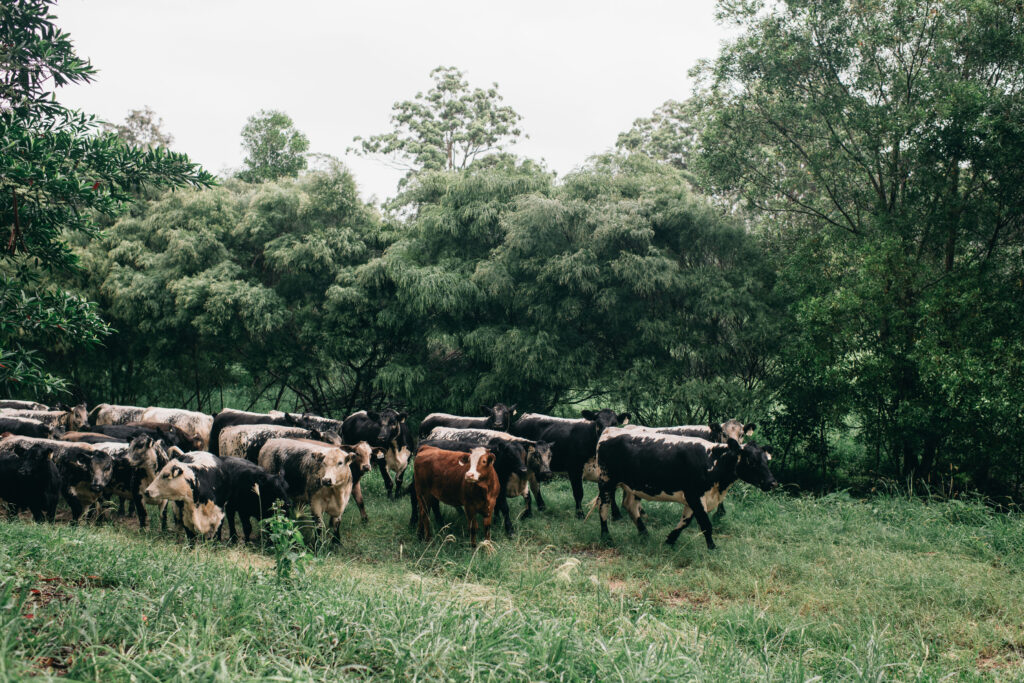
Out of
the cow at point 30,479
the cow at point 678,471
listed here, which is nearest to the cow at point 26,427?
the cow at point 30,479

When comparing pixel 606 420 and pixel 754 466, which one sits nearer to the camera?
pixel 754 466

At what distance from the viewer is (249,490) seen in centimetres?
717

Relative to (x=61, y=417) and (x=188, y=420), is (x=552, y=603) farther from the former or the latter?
(x=61, y=417)

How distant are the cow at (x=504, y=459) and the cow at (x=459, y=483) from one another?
11.7 inches

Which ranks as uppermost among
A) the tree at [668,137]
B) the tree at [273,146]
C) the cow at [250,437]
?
the tree at [668,137]

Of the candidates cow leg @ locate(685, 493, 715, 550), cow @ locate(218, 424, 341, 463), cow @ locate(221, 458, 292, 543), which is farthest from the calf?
cow leg @ locate(685, 493, 715, 550)

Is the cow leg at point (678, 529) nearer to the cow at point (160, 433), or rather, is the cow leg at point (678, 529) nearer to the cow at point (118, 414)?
the cow at point (160, 433)

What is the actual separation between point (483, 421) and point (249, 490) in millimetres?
4320

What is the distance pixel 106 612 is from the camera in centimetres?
320

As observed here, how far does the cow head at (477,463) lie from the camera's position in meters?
6.85

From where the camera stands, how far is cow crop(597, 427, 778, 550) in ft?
24.4

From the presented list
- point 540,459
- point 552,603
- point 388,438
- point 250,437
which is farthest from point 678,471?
point 250,437

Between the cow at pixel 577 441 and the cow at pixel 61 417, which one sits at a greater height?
the cow at pixel 577 441

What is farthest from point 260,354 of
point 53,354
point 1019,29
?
point 1019,29
